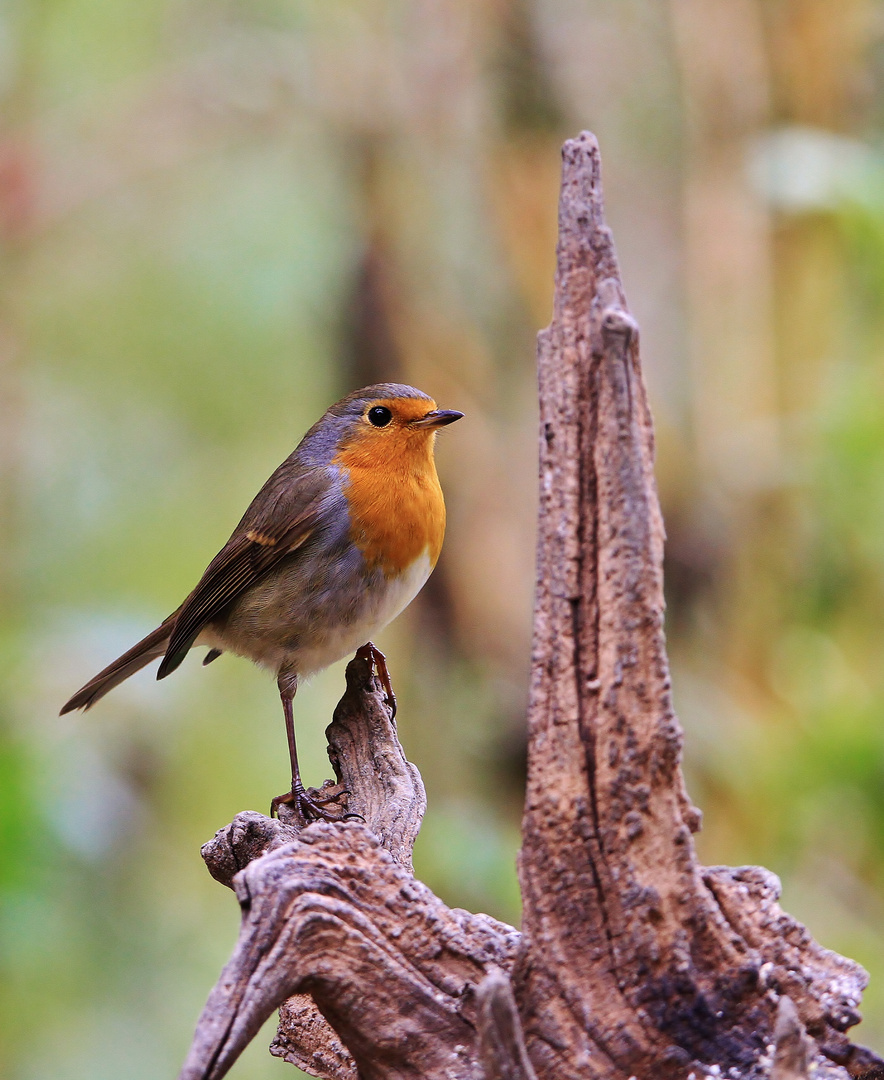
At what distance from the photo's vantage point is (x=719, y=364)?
4.79 meters

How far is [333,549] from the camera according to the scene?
9.07 ft

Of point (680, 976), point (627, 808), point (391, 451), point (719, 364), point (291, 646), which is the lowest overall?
point (680, 976)

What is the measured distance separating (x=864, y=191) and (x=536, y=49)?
2005mm

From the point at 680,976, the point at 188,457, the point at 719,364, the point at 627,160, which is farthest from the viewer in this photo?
the point at 188,457

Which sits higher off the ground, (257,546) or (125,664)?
(257,546)

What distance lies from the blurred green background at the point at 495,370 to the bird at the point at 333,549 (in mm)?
1112

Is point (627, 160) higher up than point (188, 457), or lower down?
higher up

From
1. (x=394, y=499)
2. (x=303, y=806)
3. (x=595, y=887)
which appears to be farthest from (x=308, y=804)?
(x=595, y=887)

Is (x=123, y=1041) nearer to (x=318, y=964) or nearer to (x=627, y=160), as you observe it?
(x=318, y=964)

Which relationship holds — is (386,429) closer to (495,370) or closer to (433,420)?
(433,420)

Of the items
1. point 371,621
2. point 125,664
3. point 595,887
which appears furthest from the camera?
point 125,664

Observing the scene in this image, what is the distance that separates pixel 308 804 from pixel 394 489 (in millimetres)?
767

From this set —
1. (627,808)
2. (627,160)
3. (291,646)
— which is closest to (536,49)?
(627,160)

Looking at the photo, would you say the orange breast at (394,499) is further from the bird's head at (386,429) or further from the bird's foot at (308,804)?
the bird's foot at (308,804)
